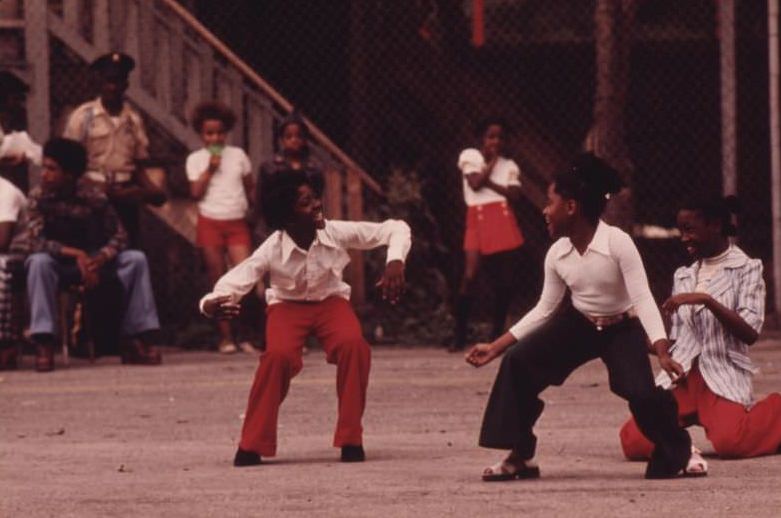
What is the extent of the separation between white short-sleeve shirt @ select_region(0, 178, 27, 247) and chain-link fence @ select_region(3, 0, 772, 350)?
2.53m

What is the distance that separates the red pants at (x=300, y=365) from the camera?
34.6 ft

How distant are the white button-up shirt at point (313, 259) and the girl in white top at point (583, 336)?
1025 mm

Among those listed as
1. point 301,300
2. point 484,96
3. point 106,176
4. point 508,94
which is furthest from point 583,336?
point 508,94

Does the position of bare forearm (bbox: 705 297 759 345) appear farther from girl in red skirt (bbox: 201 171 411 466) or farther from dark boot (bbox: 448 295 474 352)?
dark boot (bbox: 448 295 474 352)

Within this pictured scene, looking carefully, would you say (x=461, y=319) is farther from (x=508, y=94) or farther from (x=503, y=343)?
(x=503, y=343)

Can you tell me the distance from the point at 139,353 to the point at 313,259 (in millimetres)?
5390

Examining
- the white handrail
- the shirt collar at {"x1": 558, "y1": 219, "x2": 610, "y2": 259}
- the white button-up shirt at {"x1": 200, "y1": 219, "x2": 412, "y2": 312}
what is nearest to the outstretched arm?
the shirt collar at {"x1": 558, "y1": 219, "x2": 610, "y2": 259}

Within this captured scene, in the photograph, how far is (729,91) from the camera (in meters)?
16.8

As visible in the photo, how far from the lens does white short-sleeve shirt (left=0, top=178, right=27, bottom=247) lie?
15.8 m

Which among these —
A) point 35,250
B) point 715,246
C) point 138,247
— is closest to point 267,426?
point 715,246

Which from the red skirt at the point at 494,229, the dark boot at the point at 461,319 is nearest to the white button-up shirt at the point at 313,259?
the dark boot at the point at 461,319

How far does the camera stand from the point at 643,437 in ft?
34.1

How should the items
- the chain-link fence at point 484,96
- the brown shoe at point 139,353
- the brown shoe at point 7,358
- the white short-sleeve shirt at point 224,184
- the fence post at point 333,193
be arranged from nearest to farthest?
the brown shoe at point 7,358, the brown shoe at point 139,353, the white short-sleeve shirt at point 224,184, the fence post at point 333,193, the chain-link fence at point 484,96

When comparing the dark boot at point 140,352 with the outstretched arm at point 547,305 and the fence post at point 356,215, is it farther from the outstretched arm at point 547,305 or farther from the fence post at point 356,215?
the outstretched arm at point 547,305
